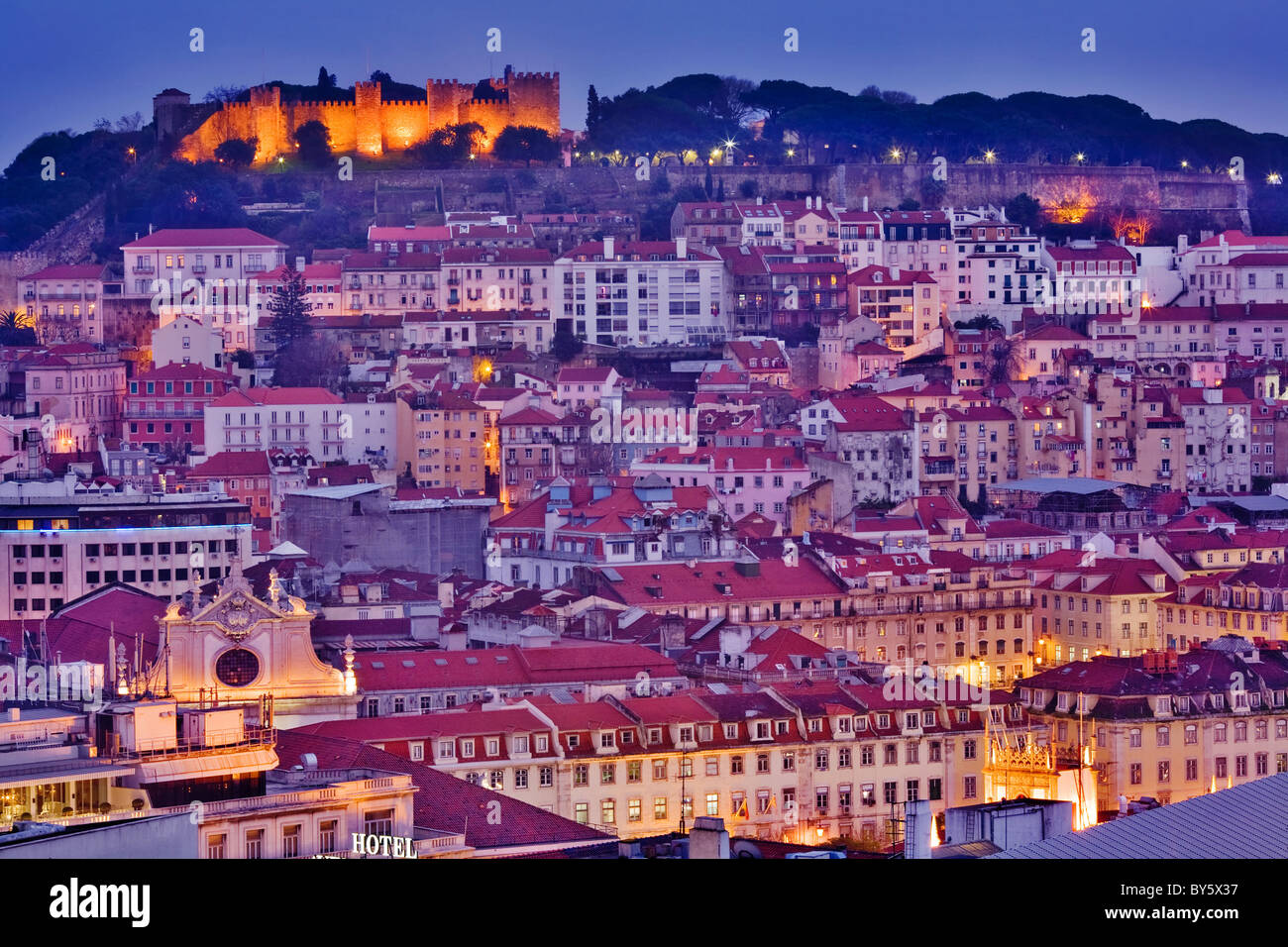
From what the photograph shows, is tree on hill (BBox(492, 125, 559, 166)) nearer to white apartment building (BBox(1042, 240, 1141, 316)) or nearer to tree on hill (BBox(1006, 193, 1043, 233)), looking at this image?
tree on hill (BBox(1006, 193, 1043, 233))

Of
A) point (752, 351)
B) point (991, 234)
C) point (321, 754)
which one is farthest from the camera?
point (991, 234)

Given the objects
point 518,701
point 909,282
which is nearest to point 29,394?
point 909,282

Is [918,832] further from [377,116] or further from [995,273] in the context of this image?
[377,116]

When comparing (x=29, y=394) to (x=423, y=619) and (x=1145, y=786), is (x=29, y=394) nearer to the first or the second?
(x=423, y=619)

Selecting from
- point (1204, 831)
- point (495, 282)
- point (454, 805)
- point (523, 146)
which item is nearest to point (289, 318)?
point (495, 282)

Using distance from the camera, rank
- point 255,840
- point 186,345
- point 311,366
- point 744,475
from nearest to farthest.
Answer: point 255,840 < point 744,475 < point 186,345 < point 311,366

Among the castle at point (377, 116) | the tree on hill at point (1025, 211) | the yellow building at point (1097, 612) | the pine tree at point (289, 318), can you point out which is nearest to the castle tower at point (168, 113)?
the castle at point (377, 116)

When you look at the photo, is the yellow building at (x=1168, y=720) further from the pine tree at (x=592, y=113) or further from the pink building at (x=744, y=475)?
the pine tree at (x=592, y=113)
